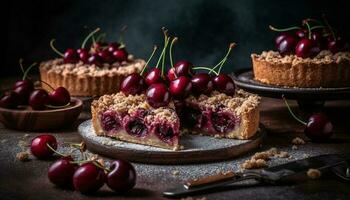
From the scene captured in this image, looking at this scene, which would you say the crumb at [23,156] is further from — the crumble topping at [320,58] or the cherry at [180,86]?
the crumble topping at [320,58]

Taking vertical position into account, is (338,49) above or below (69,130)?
above

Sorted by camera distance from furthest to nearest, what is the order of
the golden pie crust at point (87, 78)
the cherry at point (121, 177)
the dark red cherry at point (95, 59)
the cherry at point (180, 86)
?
1. the dark red cherry at point (95, 59)
2. the golden pie crust at point (87, 78)
3. the cherry at point (180, 86)
4. the cherry at point (121, 177)

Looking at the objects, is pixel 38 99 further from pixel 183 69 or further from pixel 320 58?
pixel 320 58

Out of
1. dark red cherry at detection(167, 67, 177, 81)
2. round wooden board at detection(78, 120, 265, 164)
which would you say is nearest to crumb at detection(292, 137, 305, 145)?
round wooden board at detection(78, 120, 265, 164)

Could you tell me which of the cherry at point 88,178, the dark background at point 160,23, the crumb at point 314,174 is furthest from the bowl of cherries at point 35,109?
the dark background at point 160,23

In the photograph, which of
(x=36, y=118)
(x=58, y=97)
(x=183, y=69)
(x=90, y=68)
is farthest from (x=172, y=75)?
(x=90, y=68)

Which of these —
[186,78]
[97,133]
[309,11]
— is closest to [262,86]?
[186,78]

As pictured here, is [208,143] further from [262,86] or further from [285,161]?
[262,86]
